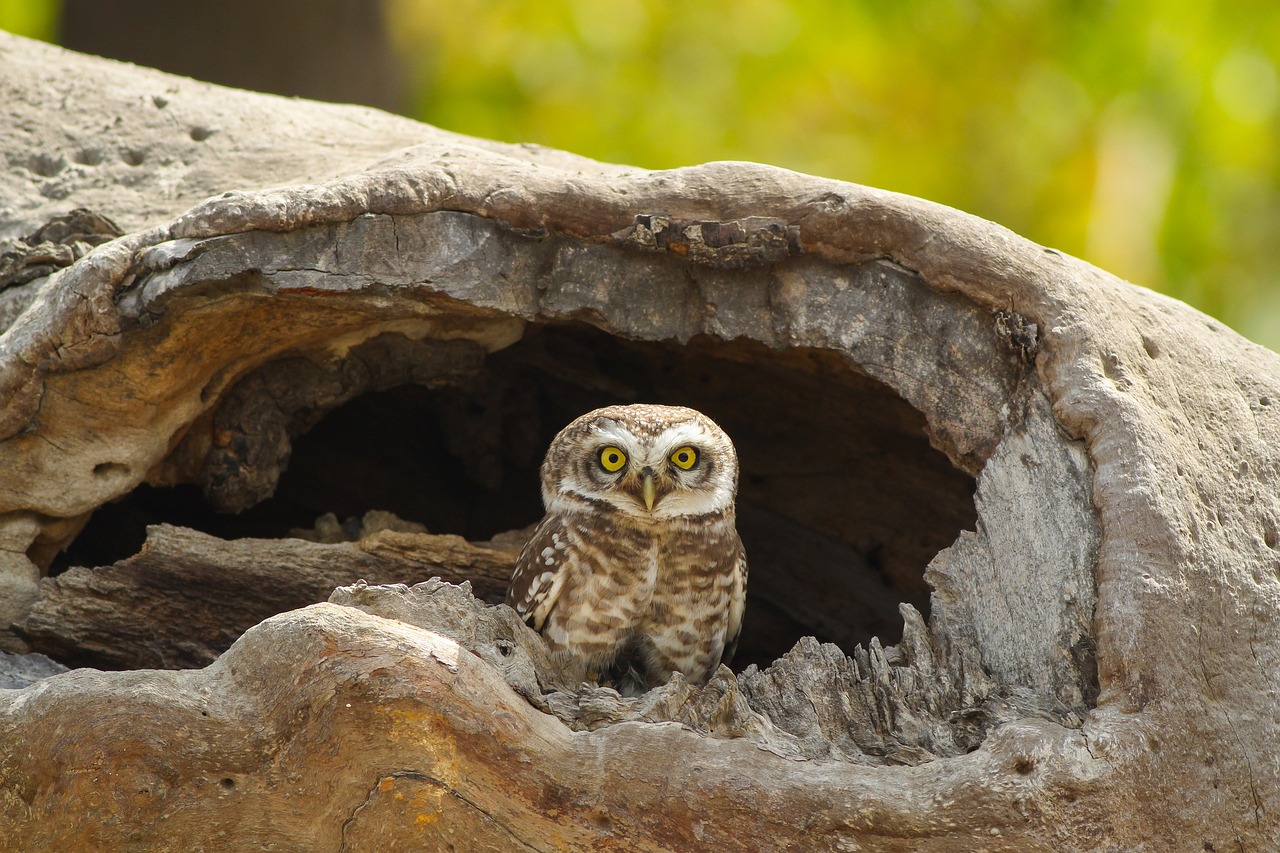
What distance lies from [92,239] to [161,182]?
338 mm

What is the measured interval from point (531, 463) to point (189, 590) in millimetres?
1392

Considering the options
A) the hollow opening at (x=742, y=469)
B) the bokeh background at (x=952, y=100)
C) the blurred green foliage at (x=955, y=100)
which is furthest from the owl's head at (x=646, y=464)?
the blurred green foliage at (x=955, y=100)

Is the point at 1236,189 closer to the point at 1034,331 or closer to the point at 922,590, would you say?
the point at 922,590

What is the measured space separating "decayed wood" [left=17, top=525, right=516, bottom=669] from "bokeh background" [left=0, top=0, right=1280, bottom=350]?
15.9ft

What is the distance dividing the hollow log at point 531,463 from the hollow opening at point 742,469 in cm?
1

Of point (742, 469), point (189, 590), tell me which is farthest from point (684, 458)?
point (189, 590)

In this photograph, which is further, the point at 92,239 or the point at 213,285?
the point at 92,239

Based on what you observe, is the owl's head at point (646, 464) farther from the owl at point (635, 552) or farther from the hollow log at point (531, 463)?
the hollow log at point (531, 463)

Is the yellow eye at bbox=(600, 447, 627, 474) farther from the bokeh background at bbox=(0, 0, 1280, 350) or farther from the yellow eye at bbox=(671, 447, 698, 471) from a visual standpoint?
the bokeh background at bbox=(0, 0, 1280, 350)

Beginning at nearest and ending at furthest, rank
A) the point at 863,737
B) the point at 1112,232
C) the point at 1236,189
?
the point at 863,737
the point at 1112,232
the point at 1236,189

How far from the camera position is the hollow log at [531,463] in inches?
93.2

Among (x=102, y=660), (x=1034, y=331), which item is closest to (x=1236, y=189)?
(x=1034, y=331)

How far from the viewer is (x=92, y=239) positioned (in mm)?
3322

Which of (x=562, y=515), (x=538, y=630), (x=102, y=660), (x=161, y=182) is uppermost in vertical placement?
(x=161, y=182)
